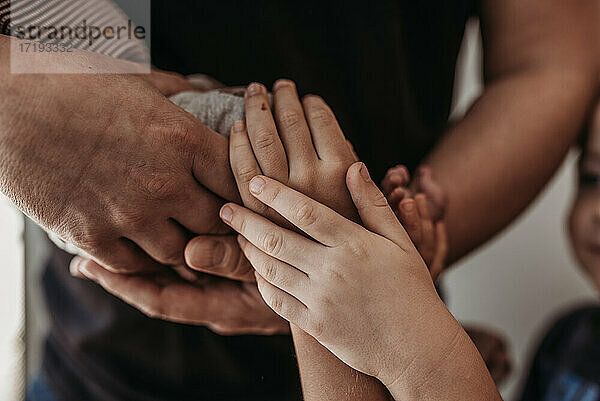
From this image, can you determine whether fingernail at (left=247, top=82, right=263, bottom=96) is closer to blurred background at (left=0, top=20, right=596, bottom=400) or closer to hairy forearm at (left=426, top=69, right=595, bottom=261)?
hairy forearm at (left=426, top=69, right=595, bottom=261)

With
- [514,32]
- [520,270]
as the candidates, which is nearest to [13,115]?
[514,32]

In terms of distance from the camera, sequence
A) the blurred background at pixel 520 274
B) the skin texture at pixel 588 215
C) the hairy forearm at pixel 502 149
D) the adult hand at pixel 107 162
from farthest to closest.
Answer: the blurred background at pixel 520 274
the skin texture at pixel 588 215
the hairy forearm at pixel 502 149
the adult hand at pixel 107 162

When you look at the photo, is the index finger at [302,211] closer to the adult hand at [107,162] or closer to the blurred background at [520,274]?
the adult hand at [107,162]

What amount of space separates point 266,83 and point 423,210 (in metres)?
0.11

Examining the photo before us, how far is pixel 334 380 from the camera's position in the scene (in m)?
0.29

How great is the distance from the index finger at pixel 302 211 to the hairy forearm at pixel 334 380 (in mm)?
55

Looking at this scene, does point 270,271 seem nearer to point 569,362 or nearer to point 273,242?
point 273,242

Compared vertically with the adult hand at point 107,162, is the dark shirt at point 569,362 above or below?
below

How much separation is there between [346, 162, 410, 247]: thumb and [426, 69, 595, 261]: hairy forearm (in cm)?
10

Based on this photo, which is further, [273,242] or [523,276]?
[523,276]

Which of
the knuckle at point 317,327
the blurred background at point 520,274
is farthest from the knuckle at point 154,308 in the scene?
the blurred background at point 520,274

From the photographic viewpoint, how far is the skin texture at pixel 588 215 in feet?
1.65

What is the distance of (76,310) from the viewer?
398 millimetres

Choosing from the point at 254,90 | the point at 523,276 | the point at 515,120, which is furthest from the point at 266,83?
the point at 523,276
